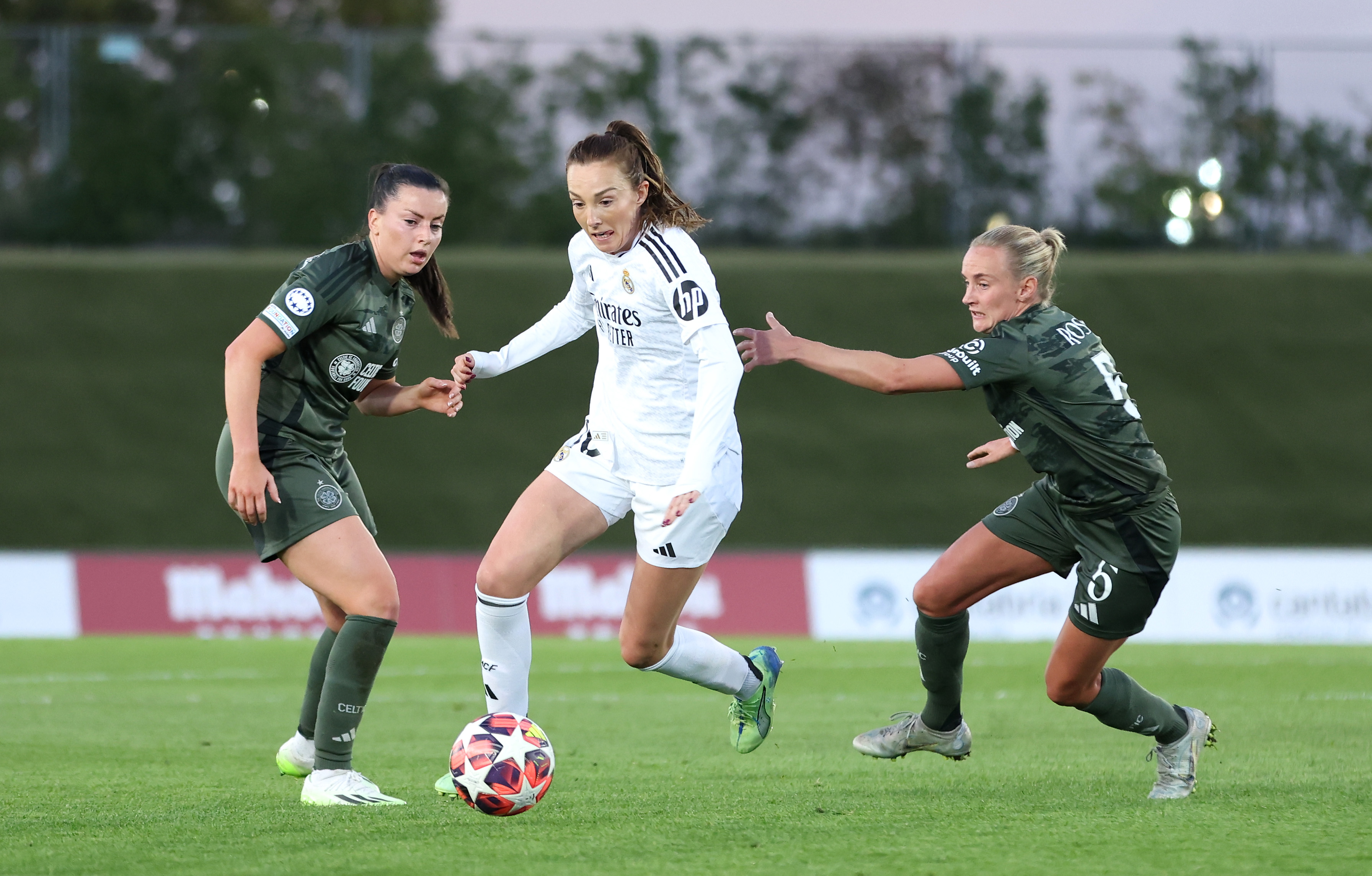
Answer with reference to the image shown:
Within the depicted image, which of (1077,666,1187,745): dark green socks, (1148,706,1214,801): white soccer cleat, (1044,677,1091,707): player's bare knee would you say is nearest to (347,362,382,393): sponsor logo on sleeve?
(1044,677,1091,707): player's bare knee

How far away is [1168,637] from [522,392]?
6977 millimetres

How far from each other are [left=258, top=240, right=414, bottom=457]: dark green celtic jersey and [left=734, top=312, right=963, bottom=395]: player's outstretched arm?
1310 mm

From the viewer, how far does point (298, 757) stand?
18.5 feet

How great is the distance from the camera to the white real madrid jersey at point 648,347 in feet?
16.8

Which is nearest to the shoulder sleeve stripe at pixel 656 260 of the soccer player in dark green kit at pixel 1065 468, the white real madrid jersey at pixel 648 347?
the white real madrid jersey at pixel 648 347

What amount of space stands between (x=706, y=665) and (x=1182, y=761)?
5.58 feet

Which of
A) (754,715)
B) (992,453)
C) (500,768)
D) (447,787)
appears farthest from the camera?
(754,715)

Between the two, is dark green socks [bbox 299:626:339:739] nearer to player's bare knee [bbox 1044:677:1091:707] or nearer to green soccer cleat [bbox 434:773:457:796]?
green soccer cleat [bbox 434:773:457:796]

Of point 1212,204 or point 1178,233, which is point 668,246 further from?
point 1212,204

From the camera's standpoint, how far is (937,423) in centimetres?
1599

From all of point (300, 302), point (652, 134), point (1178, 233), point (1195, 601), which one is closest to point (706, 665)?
point (300, 302)

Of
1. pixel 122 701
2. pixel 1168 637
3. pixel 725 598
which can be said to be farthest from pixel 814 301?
pixel 122 701

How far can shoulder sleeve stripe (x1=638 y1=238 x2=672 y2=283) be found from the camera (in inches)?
200

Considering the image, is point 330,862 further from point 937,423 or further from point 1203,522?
point 1203,522
